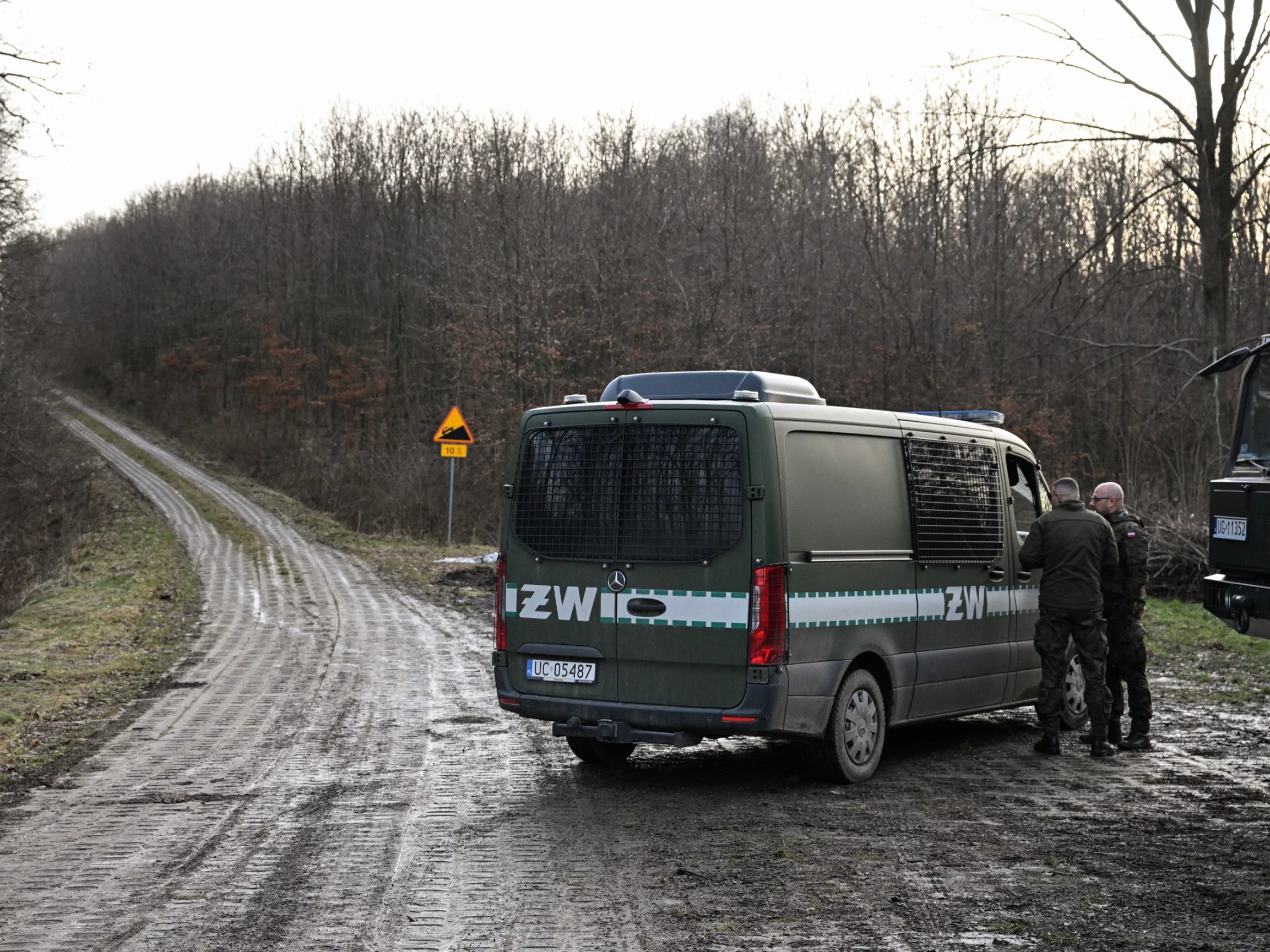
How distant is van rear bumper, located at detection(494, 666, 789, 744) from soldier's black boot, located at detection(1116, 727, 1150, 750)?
3.25m

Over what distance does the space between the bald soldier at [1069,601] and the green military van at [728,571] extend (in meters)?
0.72

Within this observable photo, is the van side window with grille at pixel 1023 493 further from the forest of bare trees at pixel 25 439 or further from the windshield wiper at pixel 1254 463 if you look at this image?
the forest of bare trees at pixel 25 439

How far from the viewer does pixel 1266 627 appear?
7.80 metres

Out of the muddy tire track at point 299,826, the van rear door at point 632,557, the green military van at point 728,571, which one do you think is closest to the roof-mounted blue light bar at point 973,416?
the green military van at point 728,571

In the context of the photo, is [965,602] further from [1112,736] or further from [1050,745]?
[1112,736]

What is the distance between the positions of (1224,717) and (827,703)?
4581mm

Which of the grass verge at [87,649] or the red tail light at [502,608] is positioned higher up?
the red tail light at [502,608]

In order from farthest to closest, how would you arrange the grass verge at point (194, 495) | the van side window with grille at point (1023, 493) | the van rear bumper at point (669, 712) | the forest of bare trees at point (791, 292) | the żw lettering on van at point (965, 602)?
the forest of bare trees at point (791, 292) < the grass verge at point (194, 495) < the van side window with grille at point (1023, 493) < the żw lettering on van at point (965, 602) < the van rear bumper at point (669, 712)

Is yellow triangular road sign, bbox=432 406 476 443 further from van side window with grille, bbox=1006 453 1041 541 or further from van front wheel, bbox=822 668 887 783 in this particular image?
van front wheel, bbox=822 668 887 783

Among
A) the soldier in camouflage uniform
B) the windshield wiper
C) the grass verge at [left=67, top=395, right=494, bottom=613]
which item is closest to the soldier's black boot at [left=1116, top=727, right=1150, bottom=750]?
the soldier in camouflage uniform

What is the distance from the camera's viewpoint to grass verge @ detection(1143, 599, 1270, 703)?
11664 millimetres

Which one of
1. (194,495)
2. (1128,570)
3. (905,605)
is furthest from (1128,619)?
(194,495)

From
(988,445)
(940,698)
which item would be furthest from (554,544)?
(988,445)

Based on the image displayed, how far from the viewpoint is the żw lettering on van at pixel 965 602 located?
8672mm
